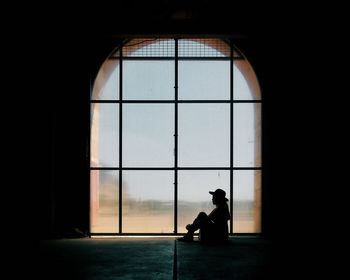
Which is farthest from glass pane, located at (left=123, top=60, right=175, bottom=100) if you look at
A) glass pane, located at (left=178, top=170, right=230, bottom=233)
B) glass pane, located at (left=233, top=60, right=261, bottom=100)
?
glass pane, located at (left=178, top=170, right=230, bottom=233)

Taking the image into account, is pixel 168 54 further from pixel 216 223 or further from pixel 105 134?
pixel 216 223

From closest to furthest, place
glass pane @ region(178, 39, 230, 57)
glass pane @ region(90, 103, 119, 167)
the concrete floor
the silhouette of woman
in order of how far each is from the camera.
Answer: the concrete floor < the silhouette of woman < glass pane @ region(90, 103, 119, 167) < glass pane @ region(178, 39, 230, 57)

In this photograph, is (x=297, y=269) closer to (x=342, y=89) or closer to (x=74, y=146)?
(x=342, y=89)

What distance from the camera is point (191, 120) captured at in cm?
924

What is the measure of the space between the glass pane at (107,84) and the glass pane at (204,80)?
1575mm

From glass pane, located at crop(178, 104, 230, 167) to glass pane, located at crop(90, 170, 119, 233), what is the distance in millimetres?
1736

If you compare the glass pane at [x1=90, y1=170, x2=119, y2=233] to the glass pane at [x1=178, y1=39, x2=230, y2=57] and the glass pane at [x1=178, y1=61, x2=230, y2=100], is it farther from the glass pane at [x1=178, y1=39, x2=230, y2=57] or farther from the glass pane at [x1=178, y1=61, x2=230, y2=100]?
the glass pane at [x1=178, y1=39, x2=230, y2=57]

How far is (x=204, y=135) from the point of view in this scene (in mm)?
9234

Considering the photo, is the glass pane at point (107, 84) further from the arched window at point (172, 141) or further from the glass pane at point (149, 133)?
the glass pane at point (149, 133)

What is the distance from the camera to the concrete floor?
14.3ft

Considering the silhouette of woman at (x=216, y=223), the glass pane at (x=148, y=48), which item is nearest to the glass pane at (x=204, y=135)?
the glass pane at (x=148, y=48)

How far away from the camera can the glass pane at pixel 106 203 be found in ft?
30.1

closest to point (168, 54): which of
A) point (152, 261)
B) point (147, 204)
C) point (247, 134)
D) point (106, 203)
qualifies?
point (247, 134)

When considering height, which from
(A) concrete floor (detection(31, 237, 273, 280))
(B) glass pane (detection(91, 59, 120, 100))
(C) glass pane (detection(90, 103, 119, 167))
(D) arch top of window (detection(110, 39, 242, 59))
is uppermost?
(D) arch top of window (detection(110, 39, 242, 59))
